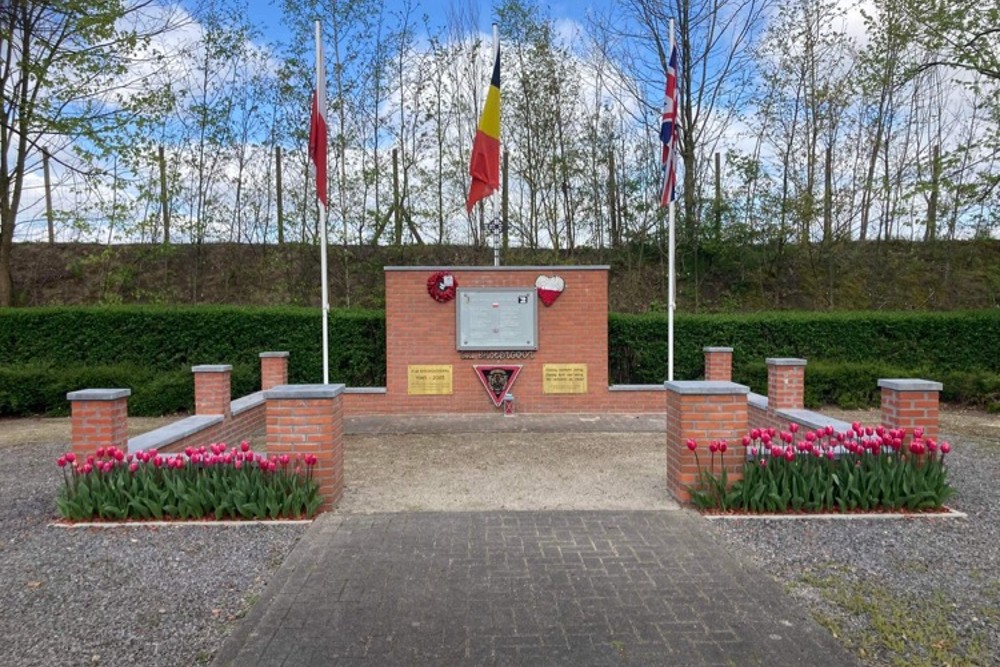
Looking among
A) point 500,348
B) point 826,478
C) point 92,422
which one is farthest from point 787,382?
point 92,422

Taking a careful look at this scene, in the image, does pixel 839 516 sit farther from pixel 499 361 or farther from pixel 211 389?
pixel 211 389

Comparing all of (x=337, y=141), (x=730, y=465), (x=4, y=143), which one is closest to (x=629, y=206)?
(x=337, y=141)

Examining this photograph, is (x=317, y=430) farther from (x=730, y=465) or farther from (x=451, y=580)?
(x=730, y=465)

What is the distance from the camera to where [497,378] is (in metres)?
10.1

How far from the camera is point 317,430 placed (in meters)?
4.97

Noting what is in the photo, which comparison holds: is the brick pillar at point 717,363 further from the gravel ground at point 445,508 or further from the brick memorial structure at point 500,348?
the gravel ground at point 445,508

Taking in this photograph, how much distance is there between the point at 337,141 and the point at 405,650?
15889 mm

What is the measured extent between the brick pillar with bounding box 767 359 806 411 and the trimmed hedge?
3.78 meters

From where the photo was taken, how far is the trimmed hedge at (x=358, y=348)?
1065cm

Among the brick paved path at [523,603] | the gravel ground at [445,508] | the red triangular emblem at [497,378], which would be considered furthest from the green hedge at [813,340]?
the brick paved path at [523,603]

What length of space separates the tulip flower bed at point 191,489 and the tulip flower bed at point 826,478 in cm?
317

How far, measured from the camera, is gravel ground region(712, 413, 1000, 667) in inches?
114

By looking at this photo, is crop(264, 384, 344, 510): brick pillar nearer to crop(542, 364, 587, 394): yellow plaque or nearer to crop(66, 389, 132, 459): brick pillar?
crop(66, 389, 132, 459): brick pillar

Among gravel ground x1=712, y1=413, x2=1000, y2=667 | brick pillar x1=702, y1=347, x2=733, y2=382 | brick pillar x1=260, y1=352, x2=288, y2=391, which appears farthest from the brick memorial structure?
gravel ground x1=712, y1=413, x2=1000, y2=667
